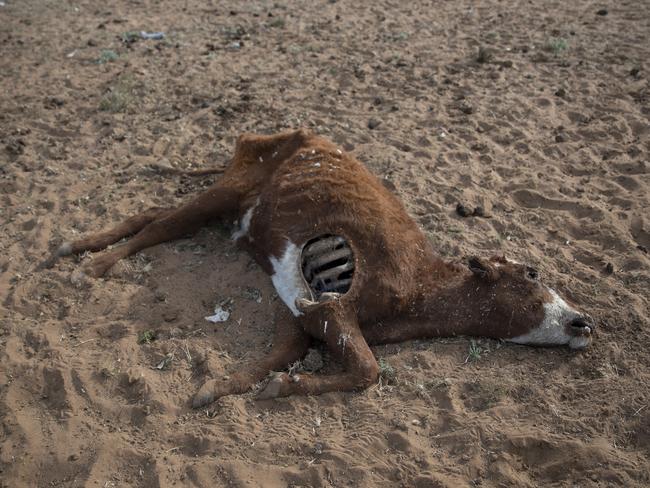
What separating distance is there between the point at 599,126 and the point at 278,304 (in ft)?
13.2

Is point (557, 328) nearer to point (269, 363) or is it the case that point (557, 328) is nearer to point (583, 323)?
point (583, 323)

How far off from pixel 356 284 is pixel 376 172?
196 cm

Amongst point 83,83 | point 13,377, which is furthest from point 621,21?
point 13,377

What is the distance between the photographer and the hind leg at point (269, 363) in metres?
3.74

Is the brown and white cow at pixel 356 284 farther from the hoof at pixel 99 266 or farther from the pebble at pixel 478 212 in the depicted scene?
the pebble at pixel 478 212

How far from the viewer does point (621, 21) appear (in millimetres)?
8492

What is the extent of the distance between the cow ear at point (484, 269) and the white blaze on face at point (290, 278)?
3.67 feet

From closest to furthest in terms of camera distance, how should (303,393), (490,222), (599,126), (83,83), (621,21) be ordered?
(303,393), (490,222), (599,126), (83,83), (621,21)

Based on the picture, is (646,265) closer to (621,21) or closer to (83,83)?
(621,21)

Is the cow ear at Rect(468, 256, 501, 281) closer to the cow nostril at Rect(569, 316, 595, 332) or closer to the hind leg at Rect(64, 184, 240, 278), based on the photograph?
the cow nostril at Rect(569, 316, 595, 332)

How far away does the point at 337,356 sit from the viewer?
12.8ft

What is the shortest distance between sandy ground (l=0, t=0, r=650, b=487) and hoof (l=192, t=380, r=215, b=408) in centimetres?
11

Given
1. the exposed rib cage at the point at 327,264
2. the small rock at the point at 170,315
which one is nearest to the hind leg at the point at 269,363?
the exposed rib cage at the point at 327,264

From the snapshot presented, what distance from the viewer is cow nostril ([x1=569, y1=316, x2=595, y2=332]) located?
394 centimetres
